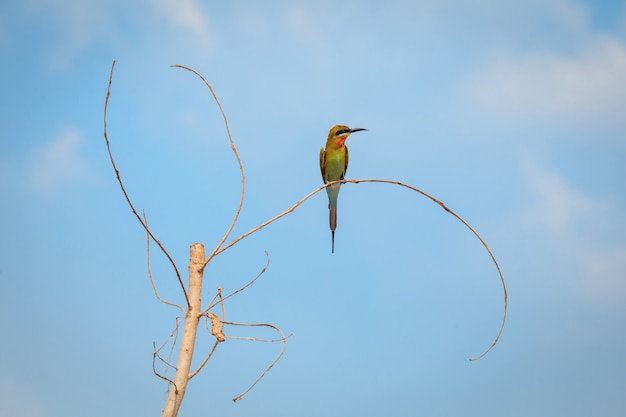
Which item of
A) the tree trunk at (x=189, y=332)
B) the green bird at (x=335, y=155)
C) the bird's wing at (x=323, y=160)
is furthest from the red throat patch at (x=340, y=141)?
the tree trunk at (x=189, y=332)

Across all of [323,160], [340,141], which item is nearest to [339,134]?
[340,141]

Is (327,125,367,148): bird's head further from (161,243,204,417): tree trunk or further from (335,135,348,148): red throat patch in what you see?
(161,243,204,417): tree trunk

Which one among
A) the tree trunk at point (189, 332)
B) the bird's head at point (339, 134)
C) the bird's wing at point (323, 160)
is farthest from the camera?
the bird's wing at point (323, 160)

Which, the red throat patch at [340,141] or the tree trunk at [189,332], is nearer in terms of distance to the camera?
the tree trunk at [189,332]

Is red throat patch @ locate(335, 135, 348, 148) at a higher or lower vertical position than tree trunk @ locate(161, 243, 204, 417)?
higher

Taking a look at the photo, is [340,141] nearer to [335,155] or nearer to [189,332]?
[335,155]

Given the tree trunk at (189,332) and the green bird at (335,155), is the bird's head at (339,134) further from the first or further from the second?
the tree trunk at (189,332)

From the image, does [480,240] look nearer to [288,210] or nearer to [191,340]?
[288,210]

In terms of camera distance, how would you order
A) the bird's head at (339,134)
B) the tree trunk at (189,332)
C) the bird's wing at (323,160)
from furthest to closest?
the bird's wing at (323,160) < the bird's head at (339,134) < the tree trunk at (189,332)

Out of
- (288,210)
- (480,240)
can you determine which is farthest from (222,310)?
(480,240)

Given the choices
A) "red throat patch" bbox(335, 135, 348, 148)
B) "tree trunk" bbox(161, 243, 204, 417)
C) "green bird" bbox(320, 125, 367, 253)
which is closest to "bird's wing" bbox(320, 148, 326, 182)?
Answer: "green bird" bbox(320, 125, 367, 253)

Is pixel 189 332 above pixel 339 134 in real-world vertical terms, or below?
below

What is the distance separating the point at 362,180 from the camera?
3818mm

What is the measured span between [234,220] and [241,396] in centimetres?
101
